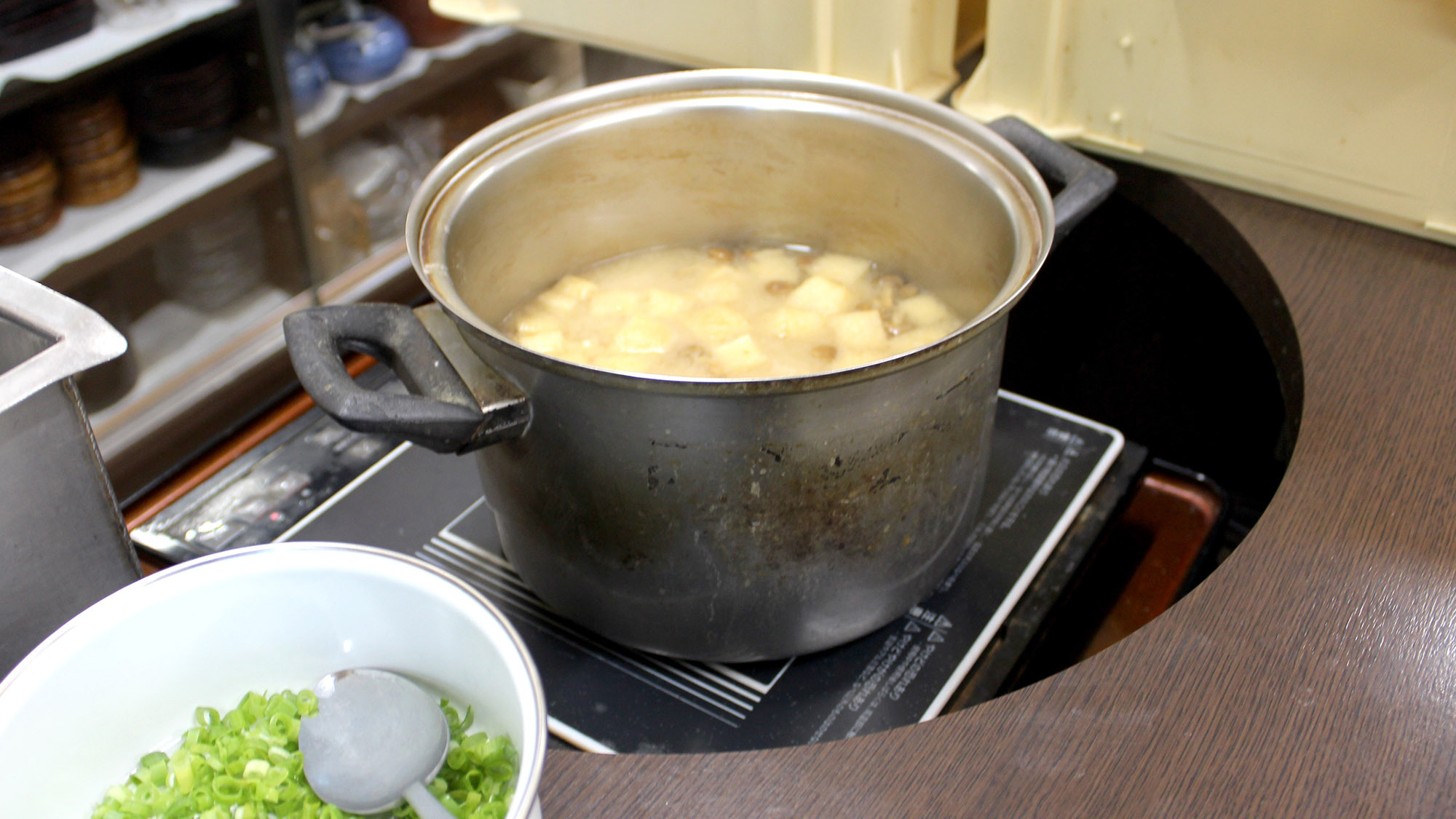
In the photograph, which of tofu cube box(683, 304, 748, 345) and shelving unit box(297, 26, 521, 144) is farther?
shelving unit box(297, 26, 521, 144)

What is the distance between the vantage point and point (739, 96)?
3.21 feet

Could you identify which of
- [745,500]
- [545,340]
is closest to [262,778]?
[745,500]

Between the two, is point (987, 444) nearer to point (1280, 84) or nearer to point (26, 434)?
point (1280, 84)

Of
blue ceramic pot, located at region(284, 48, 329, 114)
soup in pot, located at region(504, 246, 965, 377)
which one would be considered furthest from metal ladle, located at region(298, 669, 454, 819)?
blue ceramic pot, located at region(284, 48, 329, 114)

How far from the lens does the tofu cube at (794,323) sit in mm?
995

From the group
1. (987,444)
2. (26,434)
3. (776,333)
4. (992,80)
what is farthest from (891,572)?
(992,80)

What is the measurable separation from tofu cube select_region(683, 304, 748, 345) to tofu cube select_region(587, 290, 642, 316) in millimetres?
56

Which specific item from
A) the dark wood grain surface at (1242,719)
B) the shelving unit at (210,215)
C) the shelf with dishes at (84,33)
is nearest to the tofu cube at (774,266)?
the dark wood grain surface at (1242,719)

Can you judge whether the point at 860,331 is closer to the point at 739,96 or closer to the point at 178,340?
the point at 739,96

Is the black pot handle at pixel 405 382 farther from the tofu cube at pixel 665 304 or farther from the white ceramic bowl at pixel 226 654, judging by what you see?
the tofu cube at pixel 665 304

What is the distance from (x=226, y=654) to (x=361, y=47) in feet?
6.87

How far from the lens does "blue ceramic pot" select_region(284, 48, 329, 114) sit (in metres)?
2.34

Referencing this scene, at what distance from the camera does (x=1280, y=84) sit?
1.04 metres

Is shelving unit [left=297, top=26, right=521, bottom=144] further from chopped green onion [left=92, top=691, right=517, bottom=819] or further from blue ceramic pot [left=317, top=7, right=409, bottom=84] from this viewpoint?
chopped green onion [left=92, top=691, right=517, bottom=819]
